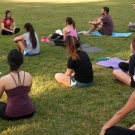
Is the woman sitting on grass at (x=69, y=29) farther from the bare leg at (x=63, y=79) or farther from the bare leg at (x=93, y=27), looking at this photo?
the bare leg at (x=63, y=79)

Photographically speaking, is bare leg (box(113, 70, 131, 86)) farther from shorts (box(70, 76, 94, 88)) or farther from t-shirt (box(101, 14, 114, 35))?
t-shirt (box(101, 14, 114, 35))

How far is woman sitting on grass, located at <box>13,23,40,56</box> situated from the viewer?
303 inches

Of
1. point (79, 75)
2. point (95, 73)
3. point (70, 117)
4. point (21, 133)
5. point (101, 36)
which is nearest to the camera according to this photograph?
point (21, 133)

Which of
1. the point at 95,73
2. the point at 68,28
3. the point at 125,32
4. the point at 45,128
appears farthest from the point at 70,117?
the point at 125,32

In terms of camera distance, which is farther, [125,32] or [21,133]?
[125,32]

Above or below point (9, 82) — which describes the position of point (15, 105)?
below

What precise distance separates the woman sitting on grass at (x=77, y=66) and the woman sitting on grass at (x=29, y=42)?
2420mm

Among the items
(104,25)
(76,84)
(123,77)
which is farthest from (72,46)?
(104,25)

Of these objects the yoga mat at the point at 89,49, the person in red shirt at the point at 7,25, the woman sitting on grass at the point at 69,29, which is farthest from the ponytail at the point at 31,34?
the person in red shirt at the point at 7,25

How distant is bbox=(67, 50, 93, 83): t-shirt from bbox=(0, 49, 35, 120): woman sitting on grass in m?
1.34

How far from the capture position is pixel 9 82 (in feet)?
13.3

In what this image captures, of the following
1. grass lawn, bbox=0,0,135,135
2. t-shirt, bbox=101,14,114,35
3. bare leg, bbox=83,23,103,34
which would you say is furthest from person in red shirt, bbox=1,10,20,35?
t-shirt, bbox=101,14,114,35

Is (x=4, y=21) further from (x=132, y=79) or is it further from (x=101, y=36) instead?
(x=132, y=79)

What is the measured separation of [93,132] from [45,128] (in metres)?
0.68
